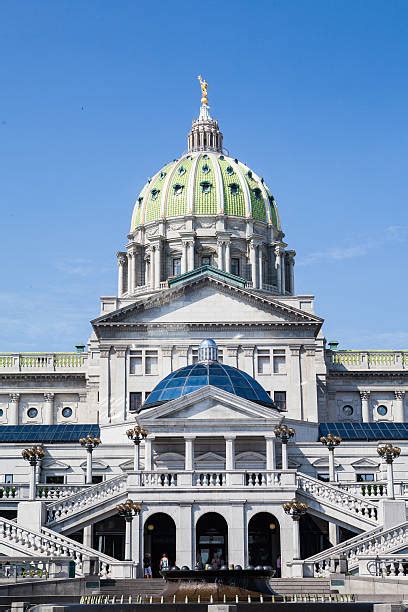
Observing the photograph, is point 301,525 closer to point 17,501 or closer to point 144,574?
point 144,574

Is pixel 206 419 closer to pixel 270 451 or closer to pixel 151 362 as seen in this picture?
pixel 270 451

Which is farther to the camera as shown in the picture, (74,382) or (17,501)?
(74,382)

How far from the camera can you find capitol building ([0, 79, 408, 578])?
6103cm

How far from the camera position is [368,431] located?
8294 cm

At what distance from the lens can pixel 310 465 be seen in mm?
77312

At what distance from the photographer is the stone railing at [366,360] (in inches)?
4459

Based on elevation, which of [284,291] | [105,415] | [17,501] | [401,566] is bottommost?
[401,566]

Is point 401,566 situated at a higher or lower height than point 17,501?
lower

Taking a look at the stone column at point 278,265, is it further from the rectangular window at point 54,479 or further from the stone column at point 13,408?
the rectangular window at point 54,479

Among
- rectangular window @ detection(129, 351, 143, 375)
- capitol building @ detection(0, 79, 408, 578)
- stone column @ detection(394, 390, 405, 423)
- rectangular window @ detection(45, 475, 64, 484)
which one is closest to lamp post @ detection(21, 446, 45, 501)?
capitol building @ detection(0, 79, 408, 578)

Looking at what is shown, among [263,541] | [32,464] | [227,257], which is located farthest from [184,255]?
[32,464]

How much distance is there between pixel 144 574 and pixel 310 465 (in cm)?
2127

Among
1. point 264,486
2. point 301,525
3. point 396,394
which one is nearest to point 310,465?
point 301,525

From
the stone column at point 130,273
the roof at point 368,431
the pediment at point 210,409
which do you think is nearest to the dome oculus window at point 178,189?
the stone column at point 130,273
